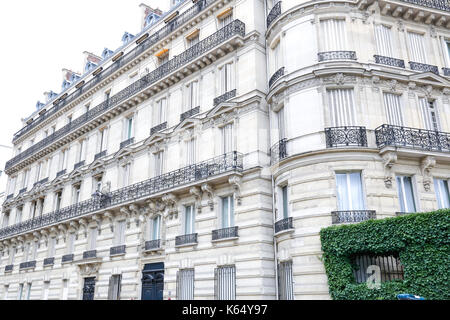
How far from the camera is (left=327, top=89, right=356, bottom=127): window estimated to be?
17.0 metres

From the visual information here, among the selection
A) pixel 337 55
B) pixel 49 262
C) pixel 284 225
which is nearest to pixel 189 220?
pixel 284 225

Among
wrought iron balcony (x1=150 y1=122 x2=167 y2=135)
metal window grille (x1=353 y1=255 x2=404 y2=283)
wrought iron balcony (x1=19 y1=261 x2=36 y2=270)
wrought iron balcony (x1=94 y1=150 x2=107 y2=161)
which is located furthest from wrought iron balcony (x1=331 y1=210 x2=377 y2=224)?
wrought iron balcony (x1=19 y1=261 x2=36 y2=270)

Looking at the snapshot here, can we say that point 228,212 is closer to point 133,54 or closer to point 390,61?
point 390,61

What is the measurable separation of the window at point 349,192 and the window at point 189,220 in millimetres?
8228

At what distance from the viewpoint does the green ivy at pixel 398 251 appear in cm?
1273

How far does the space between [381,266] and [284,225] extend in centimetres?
413

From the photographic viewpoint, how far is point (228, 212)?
19.3 meters

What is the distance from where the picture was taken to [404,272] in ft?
44.0

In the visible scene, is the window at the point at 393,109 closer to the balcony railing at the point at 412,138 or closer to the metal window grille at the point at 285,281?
the balcony railing at the point at 412,138

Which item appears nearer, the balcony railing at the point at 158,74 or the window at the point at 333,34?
the window at the point at 333,34

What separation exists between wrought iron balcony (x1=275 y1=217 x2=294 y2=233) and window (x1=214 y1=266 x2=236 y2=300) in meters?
2.84

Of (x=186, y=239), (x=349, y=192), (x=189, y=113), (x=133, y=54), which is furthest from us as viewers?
(x=133, y=54)

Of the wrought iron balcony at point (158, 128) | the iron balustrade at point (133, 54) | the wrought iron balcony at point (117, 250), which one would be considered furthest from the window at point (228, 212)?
the iron balustrade at point (133, 54)
